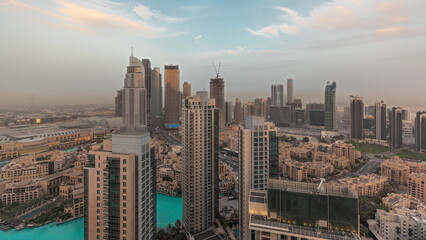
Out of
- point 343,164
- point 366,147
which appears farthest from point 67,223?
point 366,147

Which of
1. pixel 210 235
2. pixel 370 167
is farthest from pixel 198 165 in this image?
Answer: pixel 370 167

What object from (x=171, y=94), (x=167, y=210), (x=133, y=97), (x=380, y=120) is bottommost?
(x=167, y=210)

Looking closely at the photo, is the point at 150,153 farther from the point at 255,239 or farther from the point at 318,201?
the point at 318,201

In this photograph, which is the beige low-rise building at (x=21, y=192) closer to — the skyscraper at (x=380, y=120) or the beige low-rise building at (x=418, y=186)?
the beige low-rise building at (x=418, y=186)

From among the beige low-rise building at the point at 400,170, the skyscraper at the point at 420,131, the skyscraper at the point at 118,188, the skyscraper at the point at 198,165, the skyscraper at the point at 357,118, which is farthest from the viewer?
the skyscraper at the point at 357,118

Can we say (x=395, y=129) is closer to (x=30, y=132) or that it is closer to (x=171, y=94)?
(x=171, y=94)

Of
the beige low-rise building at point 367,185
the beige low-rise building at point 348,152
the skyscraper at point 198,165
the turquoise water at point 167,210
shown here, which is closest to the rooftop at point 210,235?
the skyscraper at point 198,165
